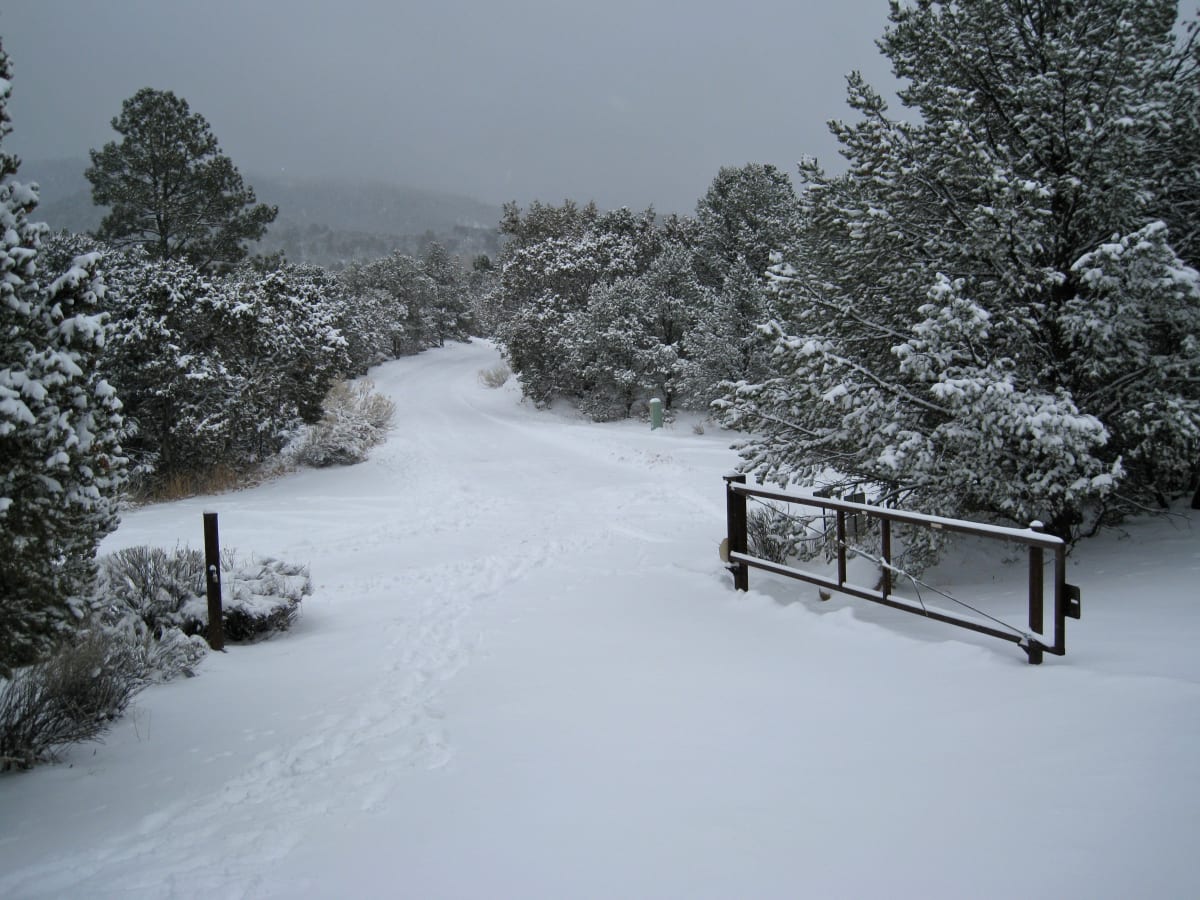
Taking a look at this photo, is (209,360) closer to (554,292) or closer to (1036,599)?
(1036,599)

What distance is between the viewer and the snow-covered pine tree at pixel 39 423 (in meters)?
A: 3.05

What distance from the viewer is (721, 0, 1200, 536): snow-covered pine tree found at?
5.61m

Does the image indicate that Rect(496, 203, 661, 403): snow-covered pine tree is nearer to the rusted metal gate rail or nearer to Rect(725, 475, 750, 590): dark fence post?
Rect(725, 475, 750, 590): dark fence post

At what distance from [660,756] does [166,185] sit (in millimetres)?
18828

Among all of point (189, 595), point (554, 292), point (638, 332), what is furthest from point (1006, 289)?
point (554, 292)

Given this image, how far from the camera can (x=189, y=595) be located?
6281 mm

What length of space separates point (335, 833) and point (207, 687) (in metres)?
2.52

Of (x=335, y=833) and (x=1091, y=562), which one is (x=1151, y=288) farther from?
(x=335, y=833)

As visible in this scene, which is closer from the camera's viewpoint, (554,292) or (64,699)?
(64,699)

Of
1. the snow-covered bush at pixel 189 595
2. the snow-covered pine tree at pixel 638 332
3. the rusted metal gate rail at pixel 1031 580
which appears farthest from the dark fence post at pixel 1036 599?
the snow-covered pine tree at pixel 638 332

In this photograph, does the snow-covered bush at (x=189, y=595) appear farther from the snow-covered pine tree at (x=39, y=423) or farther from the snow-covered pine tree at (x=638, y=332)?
the snow-covered pine tree at (x=638, y=332)

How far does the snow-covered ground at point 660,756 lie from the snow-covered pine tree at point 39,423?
0.94 metres

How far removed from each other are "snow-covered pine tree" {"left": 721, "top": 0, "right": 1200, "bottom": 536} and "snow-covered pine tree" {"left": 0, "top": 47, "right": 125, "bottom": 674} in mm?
4918

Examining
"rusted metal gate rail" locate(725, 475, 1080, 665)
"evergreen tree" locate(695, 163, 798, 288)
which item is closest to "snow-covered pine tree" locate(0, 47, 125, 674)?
"rusted metal gate rail" locate(725, 475, 1080, 665)
